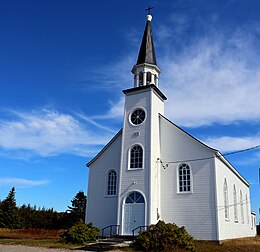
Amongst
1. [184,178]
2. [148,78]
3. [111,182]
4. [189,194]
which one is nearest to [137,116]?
[148,78]

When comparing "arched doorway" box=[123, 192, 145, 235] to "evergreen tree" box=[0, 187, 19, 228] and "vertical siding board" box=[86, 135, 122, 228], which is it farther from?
"evergreen tree" box=[0, 187, 19, 228]

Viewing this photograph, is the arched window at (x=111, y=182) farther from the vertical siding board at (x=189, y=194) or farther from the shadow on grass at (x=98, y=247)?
the shadow on grass at (x=98, y=247)

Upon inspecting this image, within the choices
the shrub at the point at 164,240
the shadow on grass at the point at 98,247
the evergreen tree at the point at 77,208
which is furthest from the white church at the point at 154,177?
the evergreen tree at the point at 77,208

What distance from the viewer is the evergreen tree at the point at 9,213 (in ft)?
148

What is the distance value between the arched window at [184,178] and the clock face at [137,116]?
15.3ft

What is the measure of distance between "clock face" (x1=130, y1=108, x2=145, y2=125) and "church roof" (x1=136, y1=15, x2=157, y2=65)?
437 cm

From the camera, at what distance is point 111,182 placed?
994 inches

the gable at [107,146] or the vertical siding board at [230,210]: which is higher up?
the gable at [107,146]

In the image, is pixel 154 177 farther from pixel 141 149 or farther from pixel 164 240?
pixel 164 240

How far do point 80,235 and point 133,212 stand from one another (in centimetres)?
455

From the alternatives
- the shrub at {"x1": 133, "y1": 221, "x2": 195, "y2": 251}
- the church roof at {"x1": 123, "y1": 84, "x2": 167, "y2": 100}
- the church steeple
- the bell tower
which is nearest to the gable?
the bell tower

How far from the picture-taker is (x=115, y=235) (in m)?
21.8

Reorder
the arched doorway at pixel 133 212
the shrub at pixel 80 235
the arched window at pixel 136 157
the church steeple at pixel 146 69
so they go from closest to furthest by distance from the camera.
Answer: the shrub at pixel 80 235 < the arched doorway at pixel 133 212 < the arched window at pixel 136 157 < the church steeple at pixel 146 69

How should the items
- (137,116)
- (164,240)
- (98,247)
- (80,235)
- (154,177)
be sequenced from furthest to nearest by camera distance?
(137,116), (154,177), (80,235), (98,247), (164,240)
